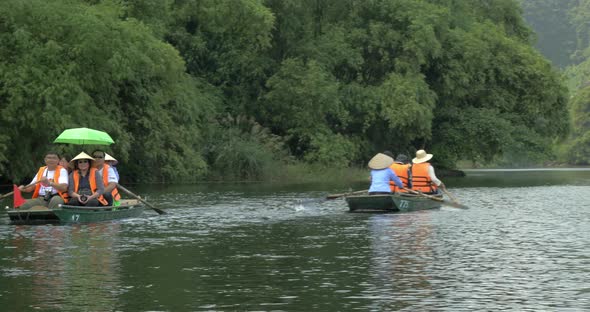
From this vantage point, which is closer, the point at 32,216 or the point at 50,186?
the point at 32,216

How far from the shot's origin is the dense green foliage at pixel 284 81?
45.8 m

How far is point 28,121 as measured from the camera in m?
43.6

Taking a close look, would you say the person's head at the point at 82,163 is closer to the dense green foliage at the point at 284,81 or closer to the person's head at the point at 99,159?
the person's head at the point at 99,159

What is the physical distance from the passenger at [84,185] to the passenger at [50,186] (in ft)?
0.87

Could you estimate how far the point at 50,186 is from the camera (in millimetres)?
29734

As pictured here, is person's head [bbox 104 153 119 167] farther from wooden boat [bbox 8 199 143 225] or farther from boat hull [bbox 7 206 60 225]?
boat hull [bbox 7 206 60 225]

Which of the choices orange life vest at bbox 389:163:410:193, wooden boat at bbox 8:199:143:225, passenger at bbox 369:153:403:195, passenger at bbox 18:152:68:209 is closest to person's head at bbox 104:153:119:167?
wooden boat at bbox 8:199:143:225

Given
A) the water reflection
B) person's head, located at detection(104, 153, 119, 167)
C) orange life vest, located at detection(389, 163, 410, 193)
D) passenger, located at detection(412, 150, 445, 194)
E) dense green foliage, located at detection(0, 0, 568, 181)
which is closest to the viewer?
the water reflection

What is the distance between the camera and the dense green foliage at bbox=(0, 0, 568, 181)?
45750 mm

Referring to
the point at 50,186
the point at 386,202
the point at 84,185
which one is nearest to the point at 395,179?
the point at 386,202

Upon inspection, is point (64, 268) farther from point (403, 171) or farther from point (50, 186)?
point (403, 171)

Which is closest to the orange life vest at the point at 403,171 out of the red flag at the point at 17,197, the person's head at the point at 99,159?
the person's head at the point at 99,159

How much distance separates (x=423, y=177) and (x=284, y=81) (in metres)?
28.1

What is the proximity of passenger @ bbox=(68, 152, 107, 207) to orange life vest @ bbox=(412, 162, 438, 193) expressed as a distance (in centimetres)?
1141
